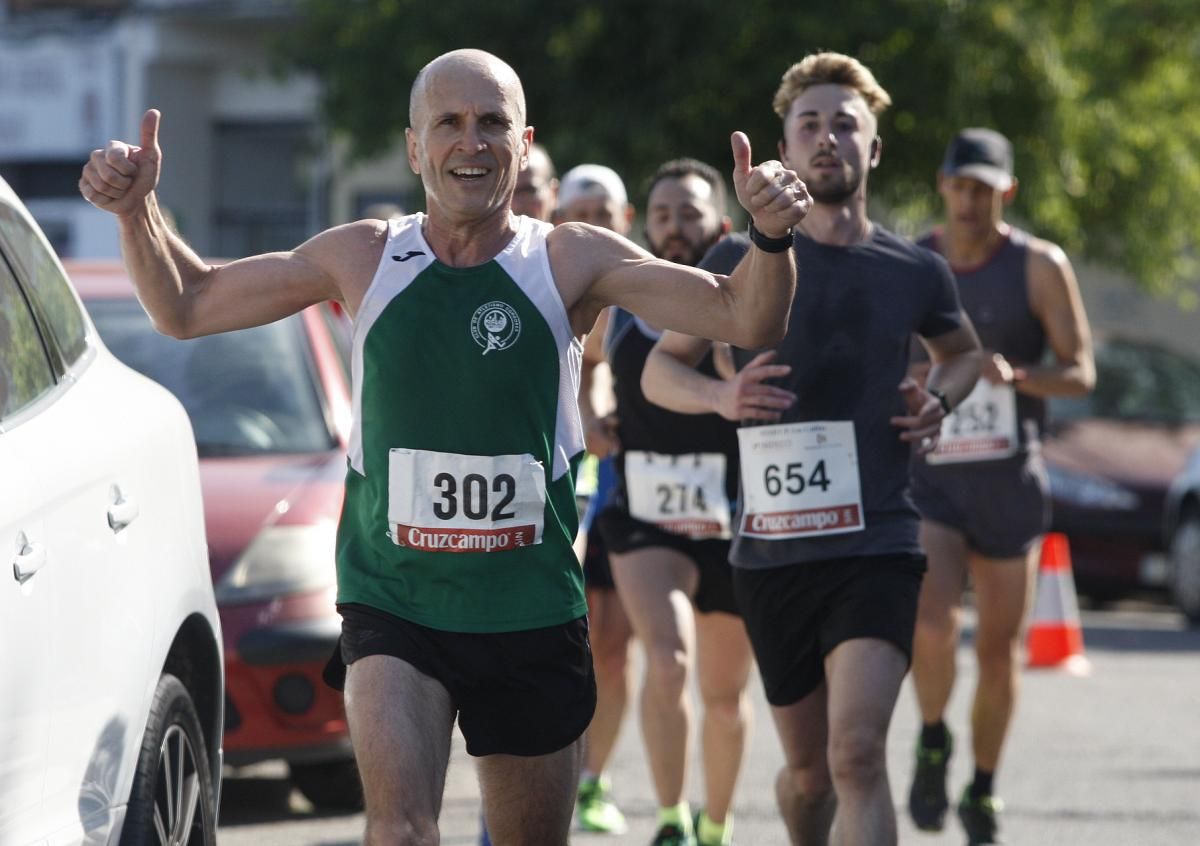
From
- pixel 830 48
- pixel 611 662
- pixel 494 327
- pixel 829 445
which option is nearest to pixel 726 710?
pixel 611 662

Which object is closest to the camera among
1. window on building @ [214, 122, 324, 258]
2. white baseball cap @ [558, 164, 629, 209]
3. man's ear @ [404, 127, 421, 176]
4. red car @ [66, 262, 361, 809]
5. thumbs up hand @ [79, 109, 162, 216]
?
thumbs up hand @ [79, 109, 162, 216]

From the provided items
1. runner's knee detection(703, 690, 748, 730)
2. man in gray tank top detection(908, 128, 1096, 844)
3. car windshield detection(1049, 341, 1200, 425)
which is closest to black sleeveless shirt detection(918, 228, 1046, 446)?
man in gray tank top detection(908, 128, 1096, 844)

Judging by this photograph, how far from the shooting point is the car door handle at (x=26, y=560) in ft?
11.5

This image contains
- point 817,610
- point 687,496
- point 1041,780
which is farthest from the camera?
point 1041,780

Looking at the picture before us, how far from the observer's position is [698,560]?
6.92 m

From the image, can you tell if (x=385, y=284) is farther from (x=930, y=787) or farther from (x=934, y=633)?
(x=930, y=787)

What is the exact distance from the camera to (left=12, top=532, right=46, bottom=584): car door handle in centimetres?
349

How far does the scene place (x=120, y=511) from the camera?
428 centimetres

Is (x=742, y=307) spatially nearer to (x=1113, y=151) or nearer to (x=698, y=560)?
(x=698, y=560)

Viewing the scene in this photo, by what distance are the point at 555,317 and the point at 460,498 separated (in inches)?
15.2

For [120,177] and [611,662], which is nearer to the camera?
[120,177]

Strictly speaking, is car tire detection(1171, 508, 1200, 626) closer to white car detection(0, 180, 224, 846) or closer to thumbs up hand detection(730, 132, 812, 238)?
white car detection(0, 180, 224, 846)

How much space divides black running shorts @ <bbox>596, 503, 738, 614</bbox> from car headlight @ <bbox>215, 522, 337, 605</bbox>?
925 millimetres

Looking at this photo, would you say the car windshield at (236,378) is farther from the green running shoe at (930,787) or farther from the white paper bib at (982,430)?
the green running shoe at (930,787)
